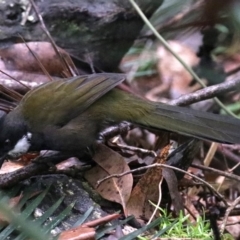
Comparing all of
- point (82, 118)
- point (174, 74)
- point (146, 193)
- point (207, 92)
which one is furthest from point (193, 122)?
point (174, 74)

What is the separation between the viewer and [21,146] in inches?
96.0

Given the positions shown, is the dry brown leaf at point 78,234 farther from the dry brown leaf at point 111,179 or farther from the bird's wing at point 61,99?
the bird's wing at point 61,99

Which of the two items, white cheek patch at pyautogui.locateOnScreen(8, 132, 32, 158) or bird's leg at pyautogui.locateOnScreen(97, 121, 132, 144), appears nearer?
white cheek patch at pyautogui.locateOnScreen(8, 132, 32, 158)

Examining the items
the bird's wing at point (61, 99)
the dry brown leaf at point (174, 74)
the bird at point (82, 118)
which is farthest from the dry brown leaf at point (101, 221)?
the dry brown leaf at point (174, 74)

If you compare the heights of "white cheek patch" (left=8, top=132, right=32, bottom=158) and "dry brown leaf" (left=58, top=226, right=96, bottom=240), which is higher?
"white cheek patch" (left=8, top=132, right=32, bottom=158)

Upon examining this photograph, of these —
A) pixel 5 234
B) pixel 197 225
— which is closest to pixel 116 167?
pixel 197 225

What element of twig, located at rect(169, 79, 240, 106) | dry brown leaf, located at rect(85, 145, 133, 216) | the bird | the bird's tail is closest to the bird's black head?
the bird

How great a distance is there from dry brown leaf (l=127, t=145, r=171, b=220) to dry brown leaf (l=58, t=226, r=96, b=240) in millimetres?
424

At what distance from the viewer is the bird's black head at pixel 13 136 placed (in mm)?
2387

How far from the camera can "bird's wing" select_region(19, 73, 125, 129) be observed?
101 inches

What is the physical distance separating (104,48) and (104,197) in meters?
1.30

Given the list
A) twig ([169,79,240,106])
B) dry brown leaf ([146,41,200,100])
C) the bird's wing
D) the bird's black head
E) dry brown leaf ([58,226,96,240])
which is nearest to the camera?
dry brown leaf ([58,226,96,240])

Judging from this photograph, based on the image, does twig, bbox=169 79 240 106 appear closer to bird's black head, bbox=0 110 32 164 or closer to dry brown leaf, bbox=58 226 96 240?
bird's black head, bbox=0 110 32 164

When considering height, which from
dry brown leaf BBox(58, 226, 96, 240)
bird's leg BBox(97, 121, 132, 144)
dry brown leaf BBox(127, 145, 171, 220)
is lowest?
dry brown leaf BBox(127, 145, 171, 220)
